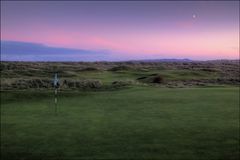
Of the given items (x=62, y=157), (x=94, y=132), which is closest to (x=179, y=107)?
(x=94, y=132)

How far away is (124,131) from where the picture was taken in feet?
41.9

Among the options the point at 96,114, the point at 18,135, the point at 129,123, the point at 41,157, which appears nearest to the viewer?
the point at 41,157

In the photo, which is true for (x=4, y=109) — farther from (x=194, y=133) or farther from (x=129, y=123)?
(x=194, y=133)

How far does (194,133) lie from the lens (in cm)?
1266

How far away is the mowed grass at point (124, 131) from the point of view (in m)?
10.3

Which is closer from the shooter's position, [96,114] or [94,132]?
[94,132]

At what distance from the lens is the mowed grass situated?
10320mm

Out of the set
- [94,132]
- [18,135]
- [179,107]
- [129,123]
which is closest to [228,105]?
[179,107]

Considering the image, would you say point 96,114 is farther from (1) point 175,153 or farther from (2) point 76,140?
(1) point 175,153

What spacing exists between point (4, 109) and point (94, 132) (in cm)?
820

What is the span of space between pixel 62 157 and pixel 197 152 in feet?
12.3

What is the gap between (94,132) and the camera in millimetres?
12625

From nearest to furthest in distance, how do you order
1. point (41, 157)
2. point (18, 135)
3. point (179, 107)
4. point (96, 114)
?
point (41, 157) < point (18, 135) < point (96, 114) < point (179, 107)

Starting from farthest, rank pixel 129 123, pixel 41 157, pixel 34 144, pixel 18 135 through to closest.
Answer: pixel 129 123 → pixel 18 135 → pixel 34 144 → pixel 41 157
